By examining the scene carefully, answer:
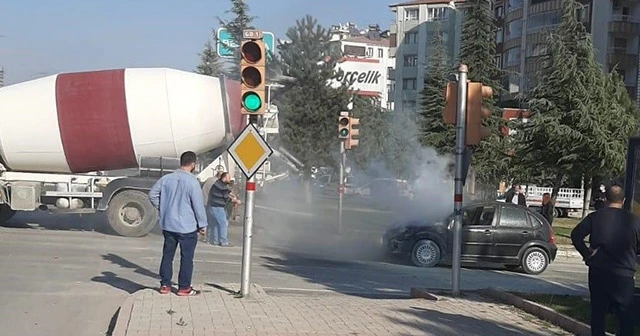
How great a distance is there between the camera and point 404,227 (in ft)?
63.1

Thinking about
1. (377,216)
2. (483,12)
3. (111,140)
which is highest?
(483,12)

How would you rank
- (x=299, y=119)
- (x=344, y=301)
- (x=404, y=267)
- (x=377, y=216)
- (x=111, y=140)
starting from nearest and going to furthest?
(x=344, y=301) < (x=404, y=267) < (x=111, y=140) < (x=377, y=216) < (x=299, y=119)

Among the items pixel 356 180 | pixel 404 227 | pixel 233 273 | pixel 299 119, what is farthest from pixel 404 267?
pixel 356 180

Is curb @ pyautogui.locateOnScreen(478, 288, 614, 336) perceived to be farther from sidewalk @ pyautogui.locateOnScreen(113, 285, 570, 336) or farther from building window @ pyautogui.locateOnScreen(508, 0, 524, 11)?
building window @ pyautogui.locateOnScreen(508, 0, 524, 11)

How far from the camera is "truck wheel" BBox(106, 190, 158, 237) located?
67.0ft

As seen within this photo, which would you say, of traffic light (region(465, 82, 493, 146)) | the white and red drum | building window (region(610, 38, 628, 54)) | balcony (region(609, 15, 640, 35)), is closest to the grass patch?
traffic light (region(465, 82, 493, 146))

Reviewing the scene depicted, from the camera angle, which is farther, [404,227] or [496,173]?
[496,173]

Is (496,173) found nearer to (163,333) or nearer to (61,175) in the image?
(61,175)

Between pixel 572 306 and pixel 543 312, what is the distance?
692 millimetres

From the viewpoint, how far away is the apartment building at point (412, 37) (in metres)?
97.5

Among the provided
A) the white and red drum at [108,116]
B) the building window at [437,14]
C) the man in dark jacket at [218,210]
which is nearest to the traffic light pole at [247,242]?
the man in dark jacket at [218,210]

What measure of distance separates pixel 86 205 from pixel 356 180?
30.8 m

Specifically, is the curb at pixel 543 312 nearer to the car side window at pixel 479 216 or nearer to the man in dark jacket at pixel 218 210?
the car side window at pixel 479 216

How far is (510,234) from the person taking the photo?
18969 millimetres
